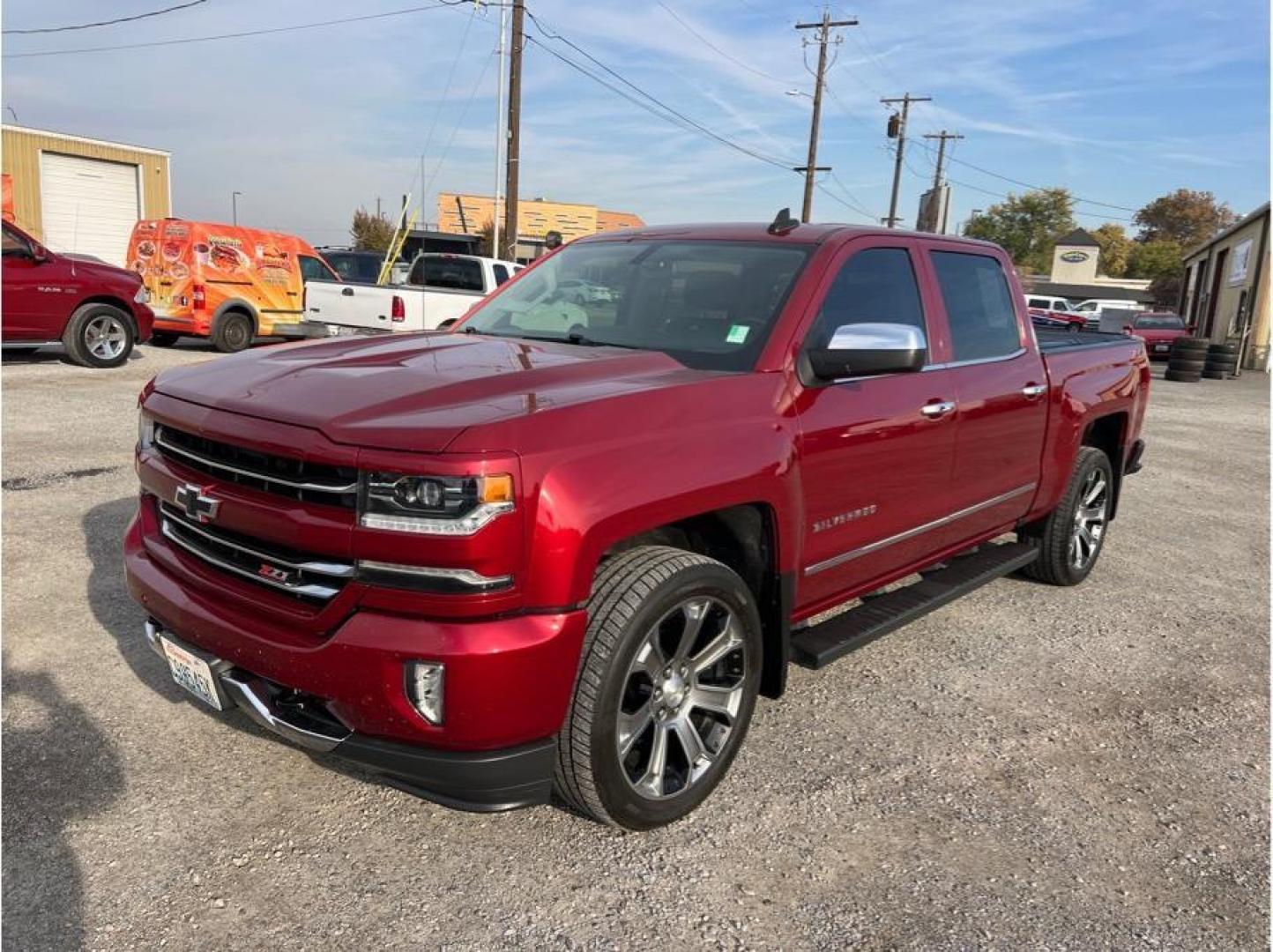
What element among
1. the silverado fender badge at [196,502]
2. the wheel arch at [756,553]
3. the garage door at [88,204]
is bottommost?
the wheel arch at [756,553]

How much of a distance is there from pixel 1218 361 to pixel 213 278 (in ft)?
73.4

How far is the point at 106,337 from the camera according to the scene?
12750 mm

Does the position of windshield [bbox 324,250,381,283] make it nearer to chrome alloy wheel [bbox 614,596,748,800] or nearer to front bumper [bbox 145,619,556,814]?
chrome alloy wheel [bbox 614,596,748,800]

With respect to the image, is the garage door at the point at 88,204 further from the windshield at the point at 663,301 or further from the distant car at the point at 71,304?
the windshield at the point at 663,301

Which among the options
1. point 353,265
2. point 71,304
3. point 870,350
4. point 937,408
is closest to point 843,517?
point 870,350

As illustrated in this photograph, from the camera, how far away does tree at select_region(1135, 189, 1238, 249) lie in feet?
334

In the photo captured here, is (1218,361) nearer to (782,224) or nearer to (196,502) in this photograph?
(782,224)

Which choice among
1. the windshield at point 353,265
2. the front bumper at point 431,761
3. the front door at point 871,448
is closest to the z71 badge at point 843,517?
the front door at point 871,448

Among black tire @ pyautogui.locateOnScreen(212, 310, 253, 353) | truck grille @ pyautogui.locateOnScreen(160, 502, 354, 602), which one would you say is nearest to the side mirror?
truck grille @ pyautogui.locateOnScreen(160, 502, 354, 602)

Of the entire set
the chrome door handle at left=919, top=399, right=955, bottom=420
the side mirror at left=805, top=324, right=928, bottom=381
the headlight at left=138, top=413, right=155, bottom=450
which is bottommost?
the headlight at left=138, top=413, right=155, bottom=450

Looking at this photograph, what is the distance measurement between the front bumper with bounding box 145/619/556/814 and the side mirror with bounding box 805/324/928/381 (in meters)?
1.57

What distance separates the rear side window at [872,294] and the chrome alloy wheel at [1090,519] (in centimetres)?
209

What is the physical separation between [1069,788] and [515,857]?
6.41 feet

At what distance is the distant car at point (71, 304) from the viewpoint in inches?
461
